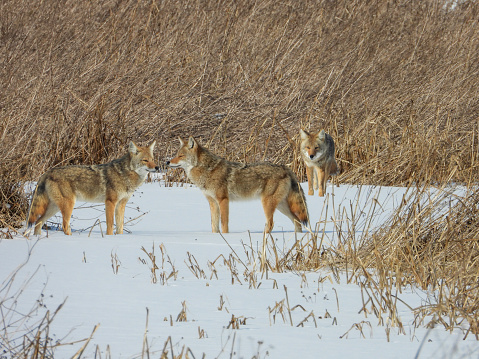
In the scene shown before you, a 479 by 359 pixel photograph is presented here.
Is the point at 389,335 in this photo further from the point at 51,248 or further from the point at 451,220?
the point at 51,248

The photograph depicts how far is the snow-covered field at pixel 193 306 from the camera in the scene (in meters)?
3.69

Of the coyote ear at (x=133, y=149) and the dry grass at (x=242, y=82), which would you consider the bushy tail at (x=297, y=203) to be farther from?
the dry grass at (x=242, y=82)

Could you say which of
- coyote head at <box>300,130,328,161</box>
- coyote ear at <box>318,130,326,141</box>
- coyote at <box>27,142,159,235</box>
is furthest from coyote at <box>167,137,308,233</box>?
coyote ear at <box>318,130,326,141</box>

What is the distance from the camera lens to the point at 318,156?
1096cm

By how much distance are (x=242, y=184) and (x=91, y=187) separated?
1512 millimetres

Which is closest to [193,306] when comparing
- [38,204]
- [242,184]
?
[38,204]

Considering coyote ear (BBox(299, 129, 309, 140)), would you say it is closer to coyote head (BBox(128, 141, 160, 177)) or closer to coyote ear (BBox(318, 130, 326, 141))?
coyote ear (BBox(318, 130, 326, 141))

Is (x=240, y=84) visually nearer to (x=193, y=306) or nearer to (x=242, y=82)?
Answer: (x=242, y=82)

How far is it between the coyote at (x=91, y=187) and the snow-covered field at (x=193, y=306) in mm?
500

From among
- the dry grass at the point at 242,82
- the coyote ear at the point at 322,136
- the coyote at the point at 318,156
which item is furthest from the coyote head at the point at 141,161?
the coyote ear at the point at 322,136

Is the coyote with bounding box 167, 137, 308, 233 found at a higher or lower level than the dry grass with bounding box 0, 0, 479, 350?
lower

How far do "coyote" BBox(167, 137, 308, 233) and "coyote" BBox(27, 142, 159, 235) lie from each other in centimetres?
47

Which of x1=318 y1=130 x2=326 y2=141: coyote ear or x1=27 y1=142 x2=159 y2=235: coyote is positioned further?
x1=318 y1=130 x2=326 y2=141: coyote ear

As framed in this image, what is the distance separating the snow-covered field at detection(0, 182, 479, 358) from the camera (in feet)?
12.1
